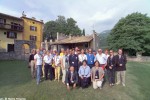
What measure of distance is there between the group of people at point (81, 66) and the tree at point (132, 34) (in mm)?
31128

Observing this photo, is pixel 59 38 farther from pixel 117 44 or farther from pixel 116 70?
pixel 116 70

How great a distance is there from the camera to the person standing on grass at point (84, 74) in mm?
10212

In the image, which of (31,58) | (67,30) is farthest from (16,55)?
(67,30)

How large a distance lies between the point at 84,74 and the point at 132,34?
112ft

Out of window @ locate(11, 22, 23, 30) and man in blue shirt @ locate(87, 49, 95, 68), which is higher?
window @ locate(11, 22, 23, 30)

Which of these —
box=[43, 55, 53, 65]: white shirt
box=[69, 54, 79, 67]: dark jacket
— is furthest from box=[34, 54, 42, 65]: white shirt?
box=[69, 54, 79, 67]: dark jacket

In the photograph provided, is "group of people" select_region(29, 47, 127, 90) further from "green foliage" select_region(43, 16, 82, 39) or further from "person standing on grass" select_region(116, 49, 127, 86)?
"green foliage" select_region(43, 16, 82, 39)

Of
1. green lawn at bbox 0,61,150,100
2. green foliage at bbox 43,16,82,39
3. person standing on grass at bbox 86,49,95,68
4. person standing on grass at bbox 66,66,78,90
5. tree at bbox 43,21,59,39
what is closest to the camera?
green lawn at bbox 0,61,150,100

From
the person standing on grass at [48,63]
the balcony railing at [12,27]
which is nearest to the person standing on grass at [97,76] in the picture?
the person standing on grass at [48,63]

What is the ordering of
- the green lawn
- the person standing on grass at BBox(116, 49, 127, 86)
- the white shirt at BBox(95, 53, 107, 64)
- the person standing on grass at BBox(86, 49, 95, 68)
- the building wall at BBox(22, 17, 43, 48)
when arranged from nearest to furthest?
the green lawn → the person standing on grass at BBox(116, 49, 127, 86) → the person standing on grass at BBox(86, 49, 95, 68) → the white shirt at BBox(95, 53, 107, 64) → the building wall at BBox(22, 17, 43, 48)

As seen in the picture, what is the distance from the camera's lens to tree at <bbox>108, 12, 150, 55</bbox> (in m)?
40.9

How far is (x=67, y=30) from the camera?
6600 cm

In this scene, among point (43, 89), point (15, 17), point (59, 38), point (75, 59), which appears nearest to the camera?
point (43, 89)

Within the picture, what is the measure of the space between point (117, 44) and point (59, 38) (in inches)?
522
